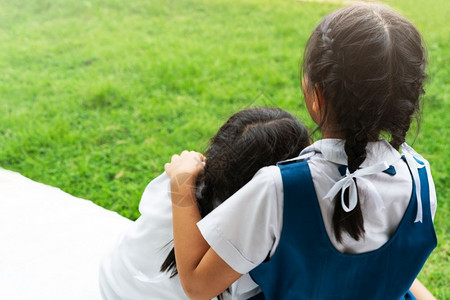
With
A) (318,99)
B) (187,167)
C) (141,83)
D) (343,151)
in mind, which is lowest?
(141,83)

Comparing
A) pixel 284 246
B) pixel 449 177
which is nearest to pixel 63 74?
pixel 449 177

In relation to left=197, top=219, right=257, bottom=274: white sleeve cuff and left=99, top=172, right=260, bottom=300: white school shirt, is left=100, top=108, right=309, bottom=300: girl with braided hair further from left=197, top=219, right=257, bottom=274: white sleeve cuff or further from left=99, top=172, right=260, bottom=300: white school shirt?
left=197, top=219, right=257, bottom=274: white sleeve cuff

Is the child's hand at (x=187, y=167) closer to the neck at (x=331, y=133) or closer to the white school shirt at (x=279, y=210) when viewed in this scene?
the white school shirt at (x=279, y=210)

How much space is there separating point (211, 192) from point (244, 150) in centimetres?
14

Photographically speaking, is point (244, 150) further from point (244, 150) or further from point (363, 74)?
point (363, 74)

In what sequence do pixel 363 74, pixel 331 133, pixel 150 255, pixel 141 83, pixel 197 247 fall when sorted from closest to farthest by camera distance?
pixel 363 74, pixel 331 133, pixel 197 247, pixel 150 255, pixel 141 83

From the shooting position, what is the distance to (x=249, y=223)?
102cm

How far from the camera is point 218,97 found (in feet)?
11.8

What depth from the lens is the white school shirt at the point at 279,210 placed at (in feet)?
3.29

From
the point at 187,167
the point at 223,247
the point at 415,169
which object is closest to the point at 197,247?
the point at 223,247

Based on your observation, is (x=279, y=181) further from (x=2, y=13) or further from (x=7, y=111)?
(x=2, y=13)

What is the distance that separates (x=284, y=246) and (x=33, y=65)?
3549 millimetres

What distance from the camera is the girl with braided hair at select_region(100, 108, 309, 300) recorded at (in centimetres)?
123

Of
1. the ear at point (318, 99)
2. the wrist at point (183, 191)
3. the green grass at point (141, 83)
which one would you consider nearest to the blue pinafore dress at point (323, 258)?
the ear at point (318, 99)
